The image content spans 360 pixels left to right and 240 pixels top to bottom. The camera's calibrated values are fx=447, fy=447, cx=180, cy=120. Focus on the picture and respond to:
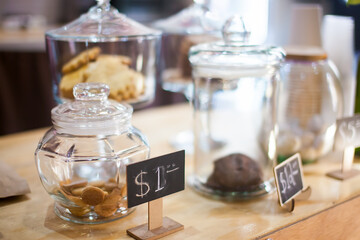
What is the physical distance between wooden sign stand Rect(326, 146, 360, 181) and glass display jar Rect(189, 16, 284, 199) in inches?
6.3

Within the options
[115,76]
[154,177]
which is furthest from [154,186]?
[115,76]

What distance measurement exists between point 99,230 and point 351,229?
0.52m

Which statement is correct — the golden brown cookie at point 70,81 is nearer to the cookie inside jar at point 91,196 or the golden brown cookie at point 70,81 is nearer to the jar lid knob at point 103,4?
the jar lid knob at point 103,4

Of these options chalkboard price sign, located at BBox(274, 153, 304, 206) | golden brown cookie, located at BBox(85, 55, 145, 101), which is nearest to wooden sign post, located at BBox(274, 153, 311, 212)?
chalkboard price sign, located at BBox(274, 153, 304, 206)

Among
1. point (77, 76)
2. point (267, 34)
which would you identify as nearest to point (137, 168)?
point (77, 76)

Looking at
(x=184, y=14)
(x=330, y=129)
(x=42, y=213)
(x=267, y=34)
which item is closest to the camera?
(x=42, y=213)

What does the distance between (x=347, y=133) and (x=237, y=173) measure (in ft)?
0.92

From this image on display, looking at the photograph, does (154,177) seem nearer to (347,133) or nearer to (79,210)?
(79,210)

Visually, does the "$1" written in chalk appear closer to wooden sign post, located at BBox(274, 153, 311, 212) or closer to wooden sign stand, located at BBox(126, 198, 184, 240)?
wooden sign stand, located at BBox(126, 198, 184, 240)

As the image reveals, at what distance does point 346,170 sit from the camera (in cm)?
102

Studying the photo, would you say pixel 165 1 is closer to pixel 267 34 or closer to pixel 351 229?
pixel 267 34

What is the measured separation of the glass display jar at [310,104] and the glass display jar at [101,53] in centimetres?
35

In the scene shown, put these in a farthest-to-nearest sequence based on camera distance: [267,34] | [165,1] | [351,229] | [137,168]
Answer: [165,1] → [267,34] → [351,229] → [137,168]

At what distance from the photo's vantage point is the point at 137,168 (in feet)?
2.21
